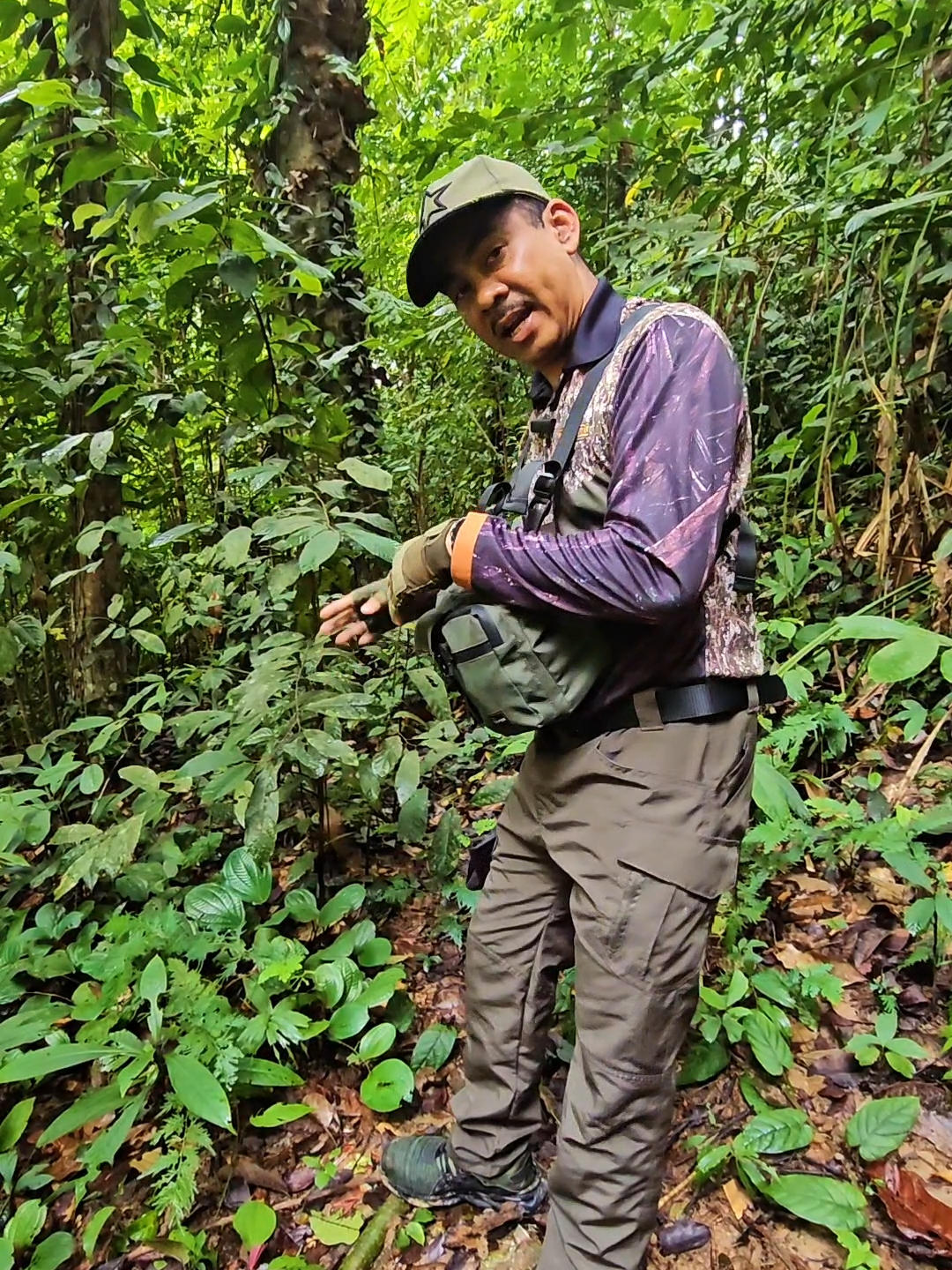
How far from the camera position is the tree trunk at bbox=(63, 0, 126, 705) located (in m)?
2.70

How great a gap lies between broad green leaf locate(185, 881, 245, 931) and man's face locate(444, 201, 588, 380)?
1862mm

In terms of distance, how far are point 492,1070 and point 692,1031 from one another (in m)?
0.63

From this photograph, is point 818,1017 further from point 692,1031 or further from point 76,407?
point 76,407

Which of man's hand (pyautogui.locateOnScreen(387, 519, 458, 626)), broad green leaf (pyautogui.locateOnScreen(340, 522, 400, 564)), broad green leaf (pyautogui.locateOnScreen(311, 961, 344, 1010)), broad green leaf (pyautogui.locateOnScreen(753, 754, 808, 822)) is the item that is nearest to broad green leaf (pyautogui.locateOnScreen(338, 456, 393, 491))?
broad green leaf (pyautogui.locateOnScreen(340, 522, 400, 564))

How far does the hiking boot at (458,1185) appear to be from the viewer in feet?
6.07

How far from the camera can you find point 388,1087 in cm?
208

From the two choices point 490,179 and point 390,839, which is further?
point 390,839

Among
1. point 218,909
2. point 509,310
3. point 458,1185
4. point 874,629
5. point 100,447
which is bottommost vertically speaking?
point 458,1185

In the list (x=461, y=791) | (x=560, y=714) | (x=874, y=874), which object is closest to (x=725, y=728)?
(x=560, y=714)

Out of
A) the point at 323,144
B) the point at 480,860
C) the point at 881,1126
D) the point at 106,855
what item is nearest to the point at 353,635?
the point at 480,860

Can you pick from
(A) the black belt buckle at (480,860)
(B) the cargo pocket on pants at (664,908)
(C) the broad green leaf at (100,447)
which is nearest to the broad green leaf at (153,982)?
(A) the black belt buckle at (480,860)

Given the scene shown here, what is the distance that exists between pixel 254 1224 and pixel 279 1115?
26 cm

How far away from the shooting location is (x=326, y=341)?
3203mm

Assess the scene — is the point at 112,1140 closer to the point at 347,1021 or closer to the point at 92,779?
the point at 347,1021
